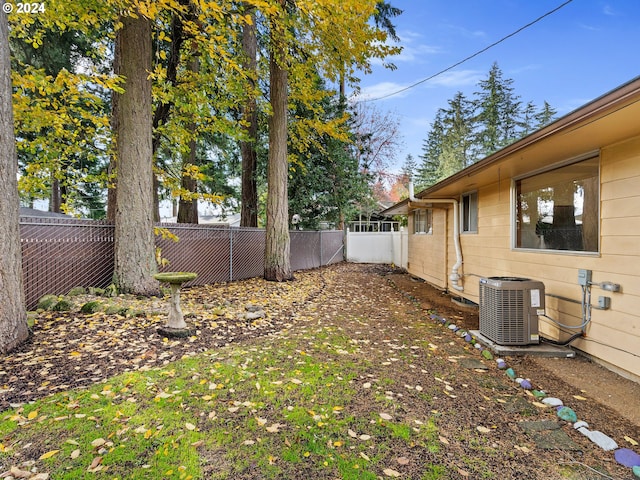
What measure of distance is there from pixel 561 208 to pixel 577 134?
4.27ft

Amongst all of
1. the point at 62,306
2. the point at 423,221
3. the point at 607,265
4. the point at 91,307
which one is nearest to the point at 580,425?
the point at 607,265

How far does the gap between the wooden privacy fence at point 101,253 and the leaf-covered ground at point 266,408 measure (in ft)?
4.61

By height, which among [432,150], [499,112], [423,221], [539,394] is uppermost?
[499,112]

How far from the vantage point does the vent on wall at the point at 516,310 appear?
366 cm

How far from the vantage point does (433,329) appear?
4.73 meters

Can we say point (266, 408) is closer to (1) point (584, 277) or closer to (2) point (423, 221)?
(1) point (584, 277)

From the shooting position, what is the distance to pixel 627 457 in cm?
192

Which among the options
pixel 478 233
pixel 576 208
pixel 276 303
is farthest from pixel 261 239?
pixel 576 208

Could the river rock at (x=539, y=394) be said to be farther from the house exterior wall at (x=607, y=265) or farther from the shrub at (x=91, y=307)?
the shrub at (x=91, y=307)

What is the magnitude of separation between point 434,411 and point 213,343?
2.51 m

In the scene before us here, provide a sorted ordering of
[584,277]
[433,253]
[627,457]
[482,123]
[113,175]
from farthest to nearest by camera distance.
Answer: [482,123] → [433,253] → [113,175] → [584,277] → [627,457]

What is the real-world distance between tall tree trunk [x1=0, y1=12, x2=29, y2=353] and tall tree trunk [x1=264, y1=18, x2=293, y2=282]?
5256 millimetres

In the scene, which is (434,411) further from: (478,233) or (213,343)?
(478,233)

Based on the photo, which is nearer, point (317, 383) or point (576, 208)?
point (317, 383)
